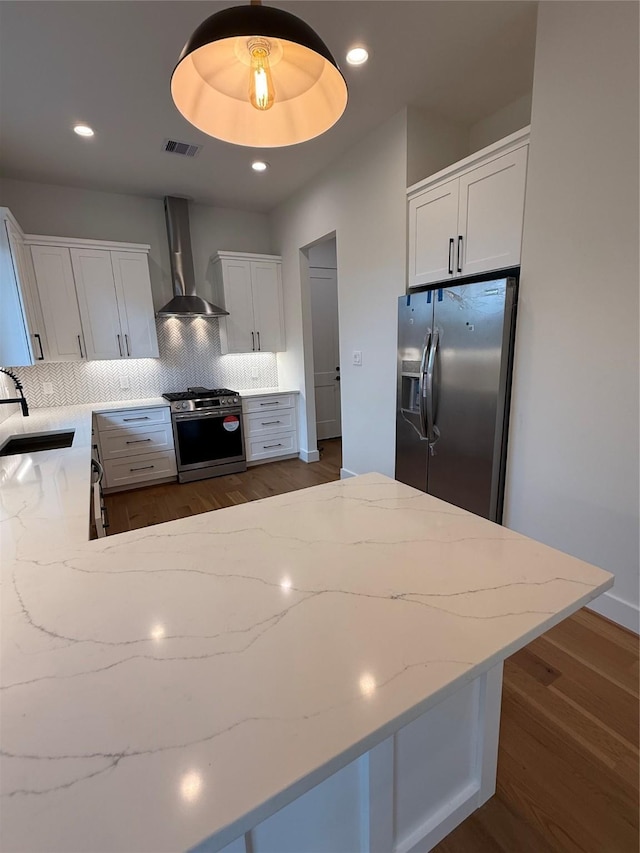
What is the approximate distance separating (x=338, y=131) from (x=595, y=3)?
65.0 inches

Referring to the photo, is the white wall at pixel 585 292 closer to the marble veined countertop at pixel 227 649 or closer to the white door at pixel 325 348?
the marble veined countertop at pixel 227 649

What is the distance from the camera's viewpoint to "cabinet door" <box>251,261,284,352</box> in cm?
454

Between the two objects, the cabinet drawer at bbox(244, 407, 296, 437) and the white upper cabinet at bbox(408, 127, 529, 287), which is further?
the cabinet drawer at bbox(244, 407, 296, 437)

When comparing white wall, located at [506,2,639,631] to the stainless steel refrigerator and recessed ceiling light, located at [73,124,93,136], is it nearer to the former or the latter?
the stainless steel refrigerator

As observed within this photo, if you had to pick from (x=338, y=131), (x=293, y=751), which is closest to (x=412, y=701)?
(x=293, y=751)

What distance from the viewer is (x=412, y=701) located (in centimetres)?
59

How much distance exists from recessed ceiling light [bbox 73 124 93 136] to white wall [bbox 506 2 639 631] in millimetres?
2848

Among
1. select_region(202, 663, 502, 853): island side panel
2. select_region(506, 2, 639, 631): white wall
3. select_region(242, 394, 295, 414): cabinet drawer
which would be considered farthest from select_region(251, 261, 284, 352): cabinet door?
select_region(202, 663, 502, 853): island side panel

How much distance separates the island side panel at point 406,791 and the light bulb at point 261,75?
4.88ft

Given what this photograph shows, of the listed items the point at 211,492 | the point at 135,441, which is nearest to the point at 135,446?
the point at 135,441

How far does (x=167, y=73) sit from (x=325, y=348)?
353 centimetres

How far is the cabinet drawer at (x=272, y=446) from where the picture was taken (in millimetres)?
4551

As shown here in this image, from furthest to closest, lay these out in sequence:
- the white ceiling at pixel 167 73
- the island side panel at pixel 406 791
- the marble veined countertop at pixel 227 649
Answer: the white ceiling at pixel 167 73 < the island side panel at pixel 406 791 < the marble veined countertop at pixel 227 649

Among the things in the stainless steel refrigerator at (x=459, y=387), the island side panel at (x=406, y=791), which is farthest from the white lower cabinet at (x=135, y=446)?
the island side panel at (x=406, y=791)
